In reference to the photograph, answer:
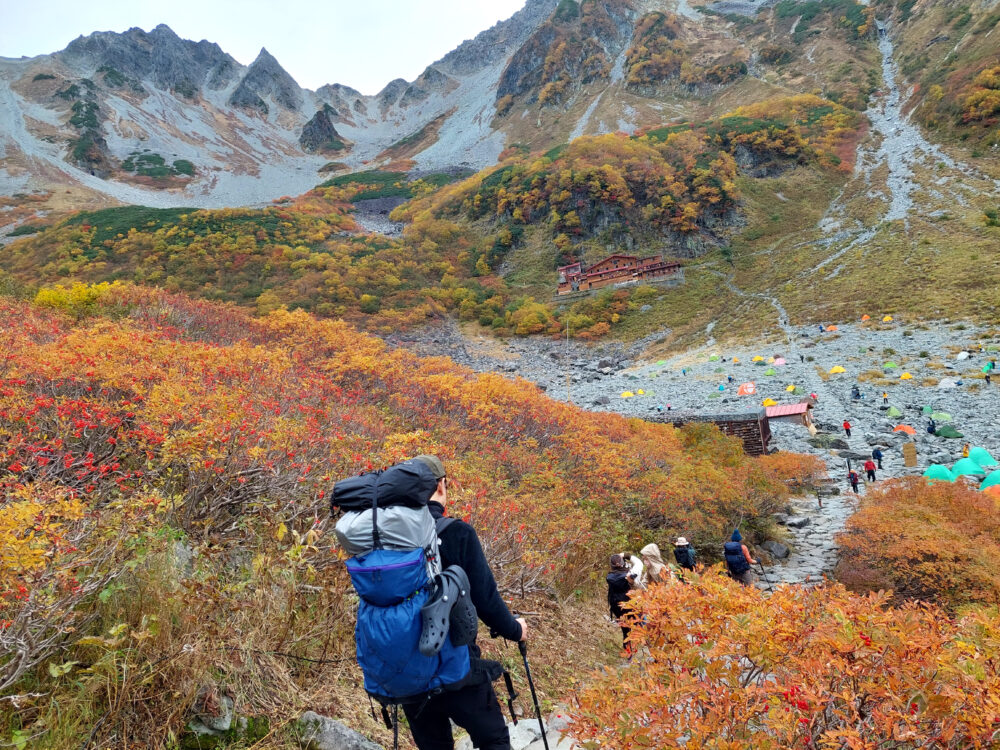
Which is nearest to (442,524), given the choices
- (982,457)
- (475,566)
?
(475,566)

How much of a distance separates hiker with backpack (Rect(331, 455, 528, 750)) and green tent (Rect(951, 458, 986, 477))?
1548 centimetres

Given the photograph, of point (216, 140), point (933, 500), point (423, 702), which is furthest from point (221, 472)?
point (216, 140)

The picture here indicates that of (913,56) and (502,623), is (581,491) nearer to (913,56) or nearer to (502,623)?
(502,623)

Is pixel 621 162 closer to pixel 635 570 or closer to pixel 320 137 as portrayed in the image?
pixel 635 570

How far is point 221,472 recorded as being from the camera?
12.7 feet

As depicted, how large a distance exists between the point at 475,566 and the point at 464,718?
55 cm

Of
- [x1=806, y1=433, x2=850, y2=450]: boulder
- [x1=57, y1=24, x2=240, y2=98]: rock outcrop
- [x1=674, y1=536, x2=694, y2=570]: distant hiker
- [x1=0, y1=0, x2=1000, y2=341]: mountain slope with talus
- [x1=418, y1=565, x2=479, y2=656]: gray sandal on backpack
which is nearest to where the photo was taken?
[x1=418, y1=565, x2=479, y2=656]: gray sandal on backpack

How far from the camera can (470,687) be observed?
1.80 metres

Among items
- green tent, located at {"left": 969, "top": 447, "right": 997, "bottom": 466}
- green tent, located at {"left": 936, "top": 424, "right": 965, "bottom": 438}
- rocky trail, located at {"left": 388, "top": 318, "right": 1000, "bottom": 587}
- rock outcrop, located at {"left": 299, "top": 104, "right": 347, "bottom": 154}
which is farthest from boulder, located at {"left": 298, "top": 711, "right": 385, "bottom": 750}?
rock outcrop, located at {"left": 299, "top": 104, "right": 347, "bottom": 154}

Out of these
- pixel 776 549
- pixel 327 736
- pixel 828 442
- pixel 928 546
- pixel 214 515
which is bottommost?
pixel 828 442

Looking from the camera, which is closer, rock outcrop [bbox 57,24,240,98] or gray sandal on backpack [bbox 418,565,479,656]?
gray sandal on backpack [bbox 418,565,479,656]

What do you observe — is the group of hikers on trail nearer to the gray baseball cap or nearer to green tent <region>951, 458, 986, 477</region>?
the gray baseball cap

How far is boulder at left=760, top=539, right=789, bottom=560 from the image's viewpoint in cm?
924

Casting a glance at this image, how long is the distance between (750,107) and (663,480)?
77.9 m
